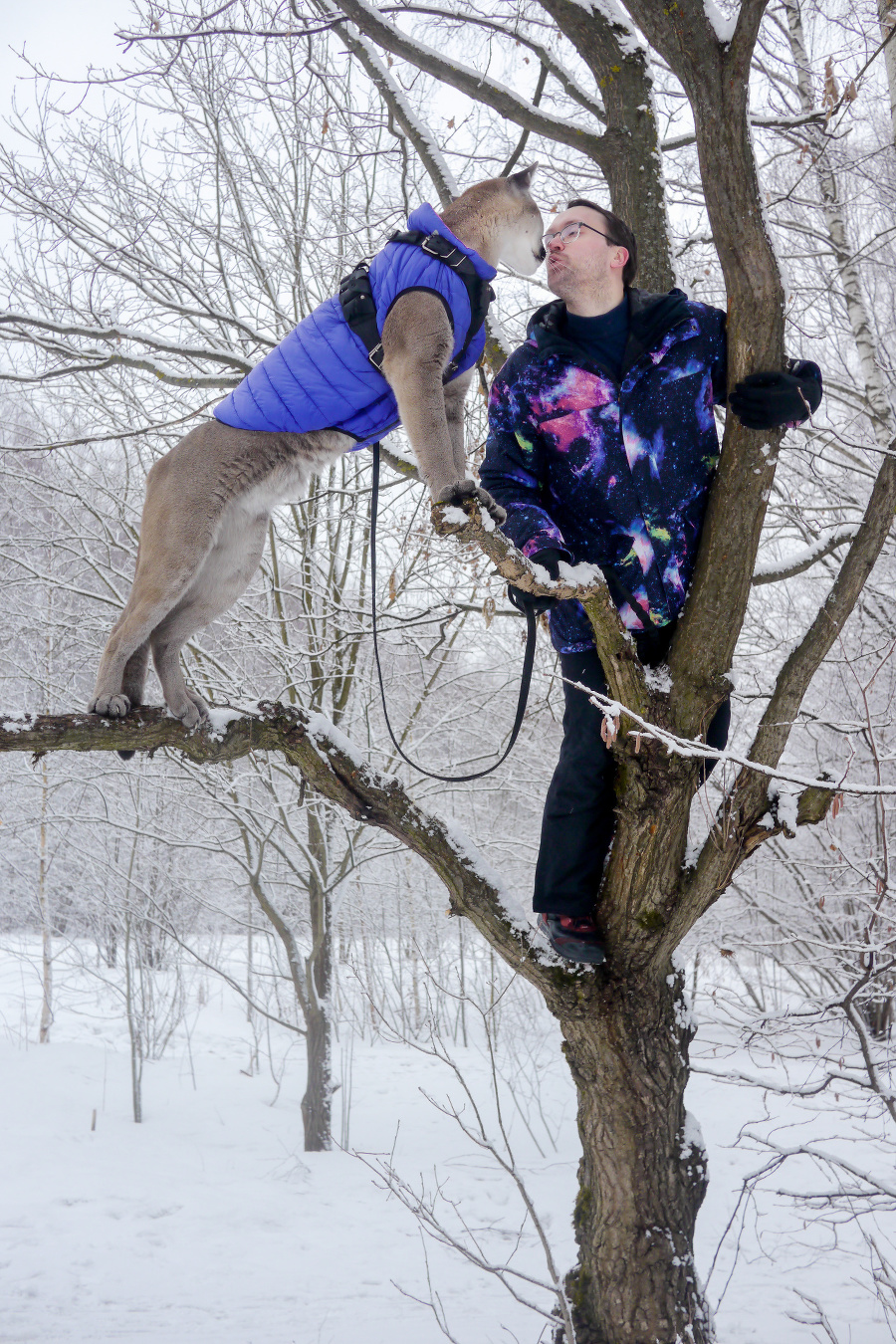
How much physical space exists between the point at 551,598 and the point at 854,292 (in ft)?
14.6

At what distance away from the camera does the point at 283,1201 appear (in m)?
6.63

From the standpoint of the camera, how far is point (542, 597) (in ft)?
6.66

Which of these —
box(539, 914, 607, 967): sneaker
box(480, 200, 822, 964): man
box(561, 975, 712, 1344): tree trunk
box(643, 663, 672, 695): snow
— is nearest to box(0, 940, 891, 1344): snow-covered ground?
box(561, 975, 712, 1344): tree trunk

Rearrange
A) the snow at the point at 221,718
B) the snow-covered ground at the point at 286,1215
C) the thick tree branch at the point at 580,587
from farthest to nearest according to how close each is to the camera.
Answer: the snow-covered ground at the point at 286,1215 < the snow at the point at 221,718 < the thick tree branch at the point at 580,587

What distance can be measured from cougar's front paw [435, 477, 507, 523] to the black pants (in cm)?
57

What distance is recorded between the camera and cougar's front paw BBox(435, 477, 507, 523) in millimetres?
1970

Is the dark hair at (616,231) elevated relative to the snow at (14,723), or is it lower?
elevated

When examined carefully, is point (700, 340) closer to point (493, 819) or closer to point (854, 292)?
point (854, 292)

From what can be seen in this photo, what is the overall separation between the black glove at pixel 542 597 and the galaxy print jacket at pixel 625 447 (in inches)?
7.8

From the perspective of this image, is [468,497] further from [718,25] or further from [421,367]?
[718,25]

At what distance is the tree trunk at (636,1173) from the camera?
2621 millimetres

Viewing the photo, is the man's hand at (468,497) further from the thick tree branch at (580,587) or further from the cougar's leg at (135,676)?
the cougar's leg at (135,676)

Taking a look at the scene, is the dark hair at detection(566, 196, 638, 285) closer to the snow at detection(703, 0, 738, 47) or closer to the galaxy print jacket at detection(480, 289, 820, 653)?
the galaxy print jacket at detection(480, 289, 820, 653)

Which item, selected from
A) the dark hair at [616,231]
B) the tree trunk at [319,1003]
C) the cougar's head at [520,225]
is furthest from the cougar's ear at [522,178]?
the tree trunk at [319,1003]
